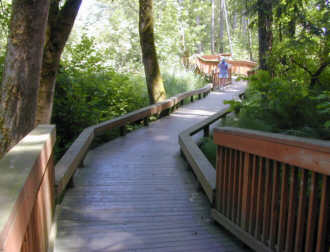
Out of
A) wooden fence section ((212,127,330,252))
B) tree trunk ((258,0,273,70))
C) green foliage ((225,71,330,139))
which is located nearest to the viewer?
wooden fence section ((212,127,330,252))

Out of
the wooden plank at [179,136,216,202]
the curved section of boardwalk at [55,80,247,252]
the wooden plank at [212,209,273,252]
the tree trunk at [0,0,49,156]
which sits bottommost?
the curved section of boardwalk at [55,80,247,252]

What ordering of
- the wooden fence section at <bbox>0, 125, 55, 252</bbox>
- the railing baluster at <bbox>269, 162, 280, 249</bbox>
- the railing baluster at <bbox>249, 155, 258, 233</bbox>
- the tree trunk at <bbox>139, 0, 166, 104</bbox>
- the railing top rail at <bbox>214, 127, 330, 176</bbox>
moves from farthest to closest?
the tree trunk at <bbox>139, 0, 166, 104</bbox> < the railing baluster at <bbox>249, 155, 258, 233</bbox> < the railing baluster at <bbox>269, 162, 280, 249</bbox> < the railing top rail at <bbox>214, 127, 330, 176</bbox> < the wooden fence section at <bbox>0, 125, 55, 252</bbox>

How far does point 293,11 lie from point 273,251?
6161 mm

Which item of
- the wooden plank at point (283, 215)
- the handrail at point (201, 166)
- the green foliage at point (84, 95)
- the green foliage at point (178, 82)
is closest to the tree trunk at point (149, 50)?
the green foliage at point (84, 95)

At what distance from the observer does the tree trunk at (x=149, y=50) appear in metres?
12.8

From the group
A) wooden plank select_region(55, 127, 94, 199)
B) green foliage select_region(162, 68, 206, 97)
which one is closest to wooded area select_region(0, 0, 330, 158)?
wooden plank select_region(55, 127, 94, 199)

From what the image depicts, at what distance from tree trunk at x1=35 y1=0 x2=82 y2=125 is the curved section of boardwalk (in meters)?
1.29

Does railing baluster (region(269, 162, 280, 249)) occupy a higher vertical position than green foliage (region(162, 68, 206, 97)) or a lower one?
lower

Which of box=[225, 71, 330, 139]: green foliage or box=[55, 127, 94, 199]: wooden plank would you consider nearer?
box=[55, 127, 94, 199]: wooden plank

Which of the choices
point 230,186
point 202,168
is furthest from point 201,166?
point 230,186

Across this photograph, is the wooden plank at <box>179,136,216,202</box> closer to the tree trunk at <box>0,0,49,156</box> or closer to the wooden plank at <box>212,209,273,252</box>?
the wooden plank at <box>212,209,273,252</box>

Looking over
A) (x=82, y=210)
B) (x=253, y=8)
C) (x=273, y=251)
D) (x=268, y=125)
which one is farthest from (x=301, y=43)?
(x=82, y=210)

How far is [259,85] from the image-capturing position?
6.61 meters

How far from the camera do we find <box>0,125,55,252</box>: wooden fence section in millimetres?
1472
